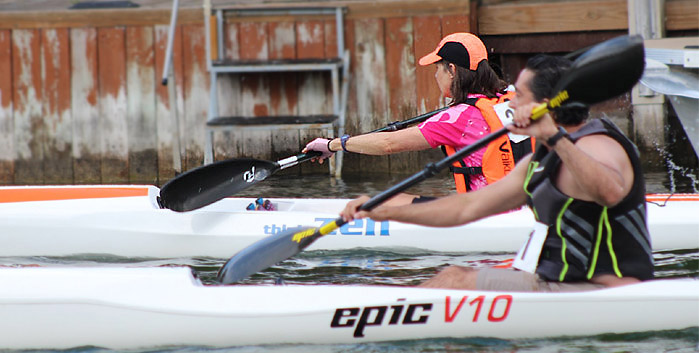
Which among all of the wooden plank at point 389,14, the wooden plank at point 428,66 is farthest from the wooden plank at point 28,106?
the wooden plank at point 428,66

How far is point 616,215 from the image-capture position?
10.9 feet

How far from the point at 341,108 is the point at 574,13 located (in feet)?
7.07

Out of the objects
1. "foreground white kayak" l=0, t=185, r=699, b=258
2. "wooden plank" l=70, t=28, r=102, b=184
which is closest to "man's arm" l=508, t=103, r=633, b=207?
"foreground white kayak" l=0, t=185, r=699, b=258

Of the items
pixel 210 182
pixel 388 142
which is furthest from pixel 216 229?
pixel 388 142

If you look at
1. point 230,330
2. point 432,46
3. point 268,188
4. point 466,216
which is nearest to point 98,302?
point 230,330

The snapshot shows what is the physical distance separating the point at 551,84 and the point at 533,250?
24.3 inches

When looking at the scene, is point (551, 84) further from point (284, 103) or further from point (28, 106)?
point (28, 106)

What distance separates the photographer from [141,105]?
29.0 feet

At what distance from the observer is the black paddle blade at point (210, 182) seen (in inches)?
225

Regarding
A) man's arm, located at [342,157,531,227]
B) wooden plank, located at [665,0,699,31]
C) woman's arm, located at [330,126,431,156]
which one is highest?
wooden plank, located at [665,0,699,31]

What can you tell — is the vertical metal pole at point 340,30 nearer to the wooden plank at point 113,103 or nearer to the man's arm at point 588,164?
the wooden plank at point 113,103

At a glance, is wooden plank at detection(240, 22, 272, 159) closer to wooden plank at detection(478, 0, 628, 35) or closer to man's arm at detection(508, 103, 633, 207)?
wooden plank at detection(478, 0, 628, 35)

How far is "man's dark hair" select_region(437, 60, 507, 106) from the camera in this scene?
5.13 m

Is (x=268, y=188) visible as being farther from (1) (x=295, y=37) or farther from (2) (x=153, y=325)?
(2) (x=153, y=325)
